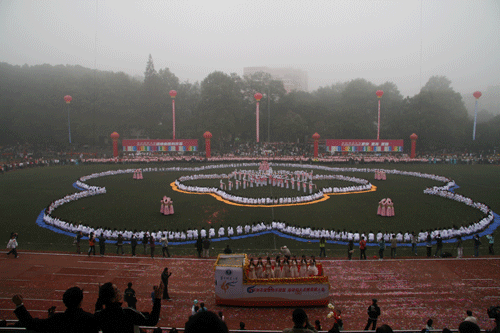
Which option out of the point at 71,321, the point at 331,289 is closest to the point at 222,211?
the point at 331,289

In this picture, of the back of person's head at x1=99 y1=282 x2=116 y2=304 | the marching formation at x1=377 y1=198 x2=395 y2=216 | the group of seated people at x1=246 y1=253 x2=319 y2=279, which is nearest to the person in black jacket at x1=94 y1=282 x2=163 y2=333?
the back of person's head at x1=99 y1=282 x2=116 y2=304

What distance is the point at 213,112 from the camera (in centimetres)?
5084

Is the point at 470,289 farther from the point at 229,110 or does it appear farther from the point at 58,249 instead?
the point at 229,110

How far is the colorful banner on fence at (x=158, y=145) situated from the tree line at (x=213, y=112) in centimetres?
628

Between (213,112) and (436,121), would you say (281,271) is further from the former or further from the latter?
(436,121)

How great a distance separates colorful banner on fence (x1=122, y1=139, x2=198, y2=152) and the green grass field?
18.2 metres

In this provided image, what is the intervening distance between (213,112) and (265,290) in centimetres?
4493

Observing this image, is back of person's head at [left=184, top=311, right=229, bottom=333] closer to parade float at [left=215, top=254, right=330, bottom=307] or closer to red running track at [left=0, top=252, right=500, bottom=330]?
red running track at [left=0, top=252, right=500, bottom=330]

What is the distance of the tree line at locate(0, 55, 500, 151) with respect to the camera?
49.1 m

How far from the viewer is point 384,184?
83.8 ft

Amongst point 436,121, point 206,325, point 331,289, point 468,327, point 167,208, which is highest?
point 436,121

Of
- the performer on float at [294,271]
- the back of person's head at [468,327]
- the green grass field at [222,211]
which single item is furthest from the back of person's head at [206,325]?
the green grass field at [222,211]

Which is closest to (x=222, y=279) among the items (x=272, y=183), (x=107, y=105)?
(x=272, y=183)

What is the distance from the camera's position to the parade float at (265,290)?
7871 mm
